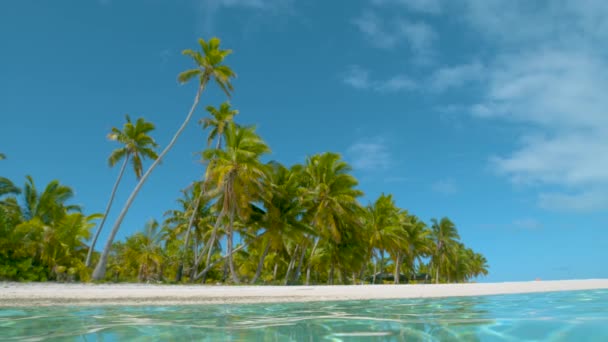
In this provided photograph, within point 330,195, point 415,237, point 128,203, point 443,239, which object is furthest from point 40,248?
point 443,239

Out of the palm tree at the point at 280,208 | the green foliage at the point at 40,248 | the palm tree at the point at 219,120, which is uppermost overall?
the palm tree at the point at 219,120

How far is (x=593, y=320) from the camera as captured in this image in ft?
12.8

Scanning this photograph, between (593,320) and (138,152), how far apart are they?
24627mm

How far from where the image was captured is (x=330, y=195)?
2598cm

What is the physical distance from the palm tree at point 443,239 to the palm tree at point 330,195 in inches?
945

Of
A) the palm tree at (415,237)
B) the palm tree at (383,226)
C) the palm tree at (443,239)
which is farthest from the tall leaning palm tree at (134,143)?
the palm tree at (443,239)

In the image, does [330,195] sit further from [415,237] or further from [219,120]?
[415,237]

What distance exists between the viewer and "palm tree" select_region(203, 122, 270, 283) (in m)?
20.3

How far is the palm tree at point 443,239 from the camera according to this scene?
156ft

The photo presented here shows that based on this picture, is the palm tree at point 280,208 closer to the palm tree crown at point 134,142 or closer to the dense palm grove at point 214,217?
the dense palm grove at point 214,217

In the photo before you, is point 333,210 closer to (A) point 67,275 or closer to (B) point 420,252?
(A) point 67,275

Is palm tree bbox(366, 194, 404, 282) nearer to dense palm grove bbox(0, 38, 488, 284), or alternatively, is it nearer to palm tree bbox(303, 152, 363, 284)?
dense palm grove bbox(0, 38, 488, 284)

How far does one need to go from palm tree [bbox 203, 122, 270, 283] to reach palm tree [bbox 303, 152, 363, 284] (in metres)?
5.00

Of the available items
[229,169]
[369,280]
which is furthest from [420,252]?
[229,169]
